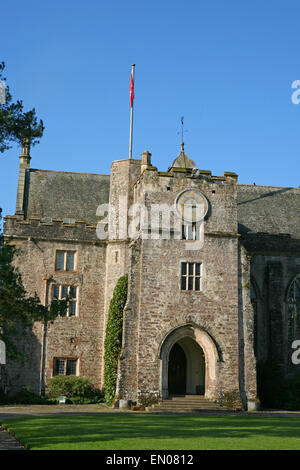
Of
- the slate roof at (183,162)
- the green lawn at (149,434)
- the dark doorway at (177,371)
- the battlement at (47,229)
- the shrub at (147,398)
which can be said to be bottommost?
the green lawn at (149,434)

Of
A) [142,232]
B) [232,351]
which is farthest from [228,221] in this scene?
[232,351]

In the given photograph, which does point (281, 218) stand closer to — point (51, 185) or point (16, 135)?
point (51, 185)

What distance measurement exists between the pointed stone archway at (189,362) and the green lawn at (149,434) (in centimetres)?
712

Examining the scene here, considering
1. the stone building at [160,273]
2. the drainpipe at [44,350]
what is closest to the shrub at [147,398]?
the stone building at [160,273]

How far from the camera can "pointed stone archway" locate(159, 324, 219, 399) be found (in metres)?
27.3

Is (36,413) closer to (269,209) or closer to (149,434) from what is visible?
(149,434)

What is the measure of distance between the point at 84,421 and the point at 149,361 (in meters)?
8.33

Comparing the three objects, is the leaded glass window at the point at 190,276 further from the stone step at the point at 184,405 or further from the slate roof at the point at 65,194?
the slate roof at the point at 65,194

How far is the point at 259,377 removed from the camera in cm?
3038

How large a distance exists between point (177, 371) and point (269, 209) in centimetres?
1174

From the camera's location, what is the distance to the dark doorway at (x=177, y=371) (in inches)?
1183

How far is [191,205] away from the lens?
2878 cm

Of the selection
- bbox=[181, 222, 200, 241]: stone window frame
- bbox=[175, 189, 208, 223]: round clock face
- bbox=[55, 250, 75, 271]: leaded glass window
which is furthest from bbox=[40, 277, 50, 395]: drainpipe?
bbox=[175, 189, 208, 223]: round clock face

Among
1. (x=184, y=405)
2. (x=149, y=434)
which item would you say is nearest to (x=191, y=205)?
(x=184, y=405)
